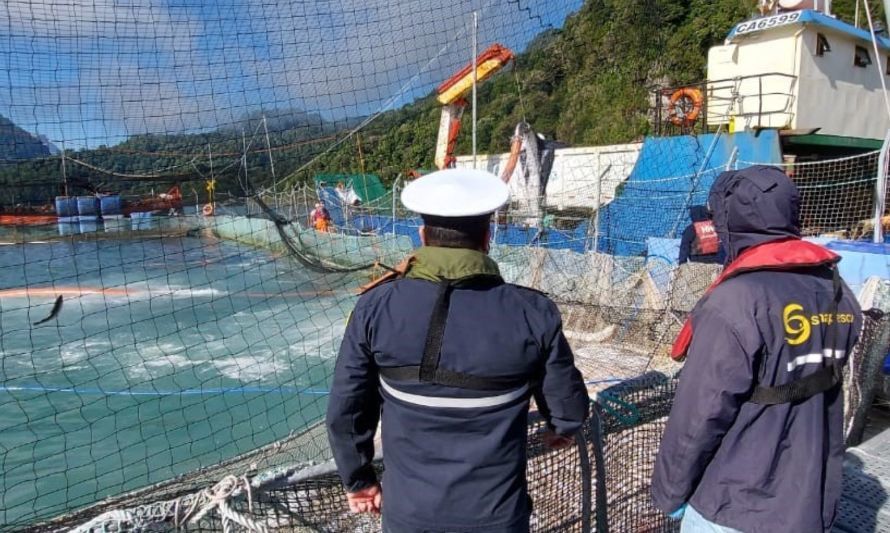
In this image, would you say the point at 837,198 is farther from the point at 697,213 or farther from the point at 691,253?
the point at 691,253

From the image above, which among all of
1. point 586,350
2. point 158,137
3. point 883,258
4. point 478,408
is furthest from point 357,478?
point 883,258

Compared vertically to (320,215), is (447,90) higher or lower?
higher

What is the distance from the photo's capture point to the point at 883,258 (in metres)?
5.86

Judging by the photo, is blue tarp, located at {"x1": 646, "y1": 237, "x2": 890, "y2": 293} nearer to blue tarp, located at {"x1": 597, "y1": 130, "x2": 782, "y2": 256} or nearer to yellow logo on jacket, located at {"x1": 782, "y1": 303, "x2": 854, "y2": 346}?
blue tarp, located at {"x1": 597, "y1": 130, "x2": 782, "y2": 256}

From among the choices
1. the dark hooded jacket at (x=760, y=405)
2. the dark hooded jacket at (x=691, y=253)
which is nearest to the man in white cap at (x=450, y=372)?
the dark hooded jacket at (x=760, y=405)

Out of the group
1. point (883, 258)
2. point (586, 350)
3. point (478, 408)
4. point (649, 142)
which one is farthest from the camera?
point (649, 142)

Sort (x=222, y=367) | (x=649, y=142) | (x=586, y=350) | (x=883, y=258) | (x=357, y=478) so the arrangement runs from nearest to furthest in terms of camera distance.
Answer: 1. (x=357, y=478)
2. (x=883, y=258)
3. (x=586, y=350)
4. (x=222, y=367)
5. (x=649, y=142)

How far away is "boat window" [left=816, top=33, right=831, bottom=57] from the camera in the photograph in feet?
36.6

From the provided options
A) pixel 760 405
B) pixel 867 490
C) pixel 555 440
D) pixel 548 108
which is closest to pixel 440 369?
pixel 555 440

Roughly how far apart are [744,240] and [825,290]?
0.82ft

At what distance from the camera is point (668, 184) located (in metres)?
10.7

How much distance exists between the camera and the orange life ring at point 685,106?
11.7m

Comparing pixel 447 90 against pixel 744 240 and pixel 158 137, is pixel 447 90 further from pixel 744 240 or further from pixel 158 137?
pixel 744 240

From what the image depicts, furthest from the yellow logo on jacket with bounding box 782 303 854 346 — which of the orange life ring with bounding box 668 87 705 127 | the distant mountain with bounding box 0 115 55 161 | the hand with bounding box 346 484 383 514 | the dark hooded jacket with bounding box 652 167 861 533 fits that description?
the orange life ring with bounding box 668 87 705 127
